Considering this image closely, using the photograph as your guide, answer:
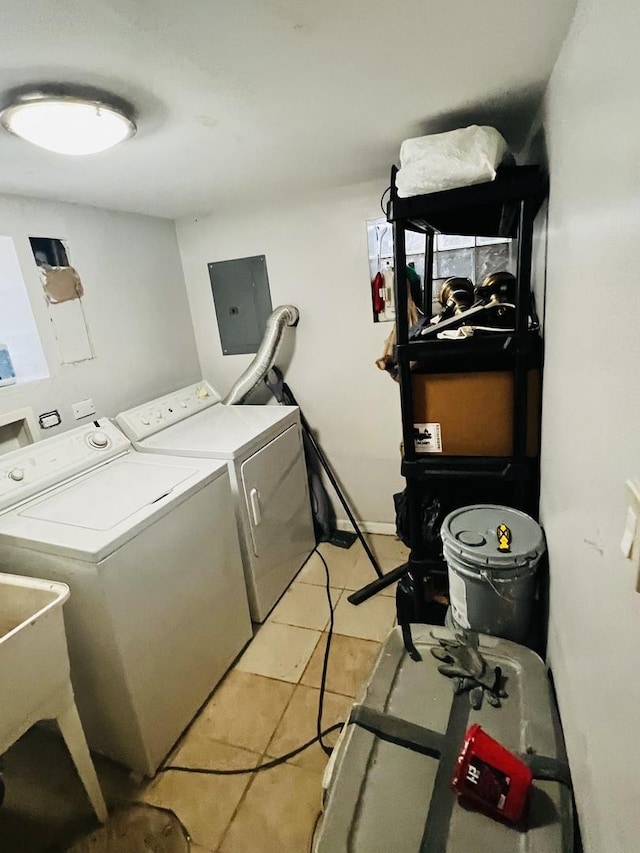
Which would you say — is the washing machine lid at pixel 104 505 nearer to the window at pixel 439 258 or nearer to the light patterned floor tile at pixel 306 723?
the light patterned floor tile at pixel 306 723

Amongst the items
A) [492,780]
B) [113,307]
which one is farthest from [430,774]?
[113,307]

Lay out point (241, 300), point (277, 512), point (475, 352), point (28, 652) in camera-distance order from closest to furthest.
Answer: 1. point (28, 652)
2. point (475, 352)
3. point (277, 512)
4. point (241, 300)

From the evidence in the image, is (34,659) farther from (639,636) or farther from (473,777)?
(639,636)

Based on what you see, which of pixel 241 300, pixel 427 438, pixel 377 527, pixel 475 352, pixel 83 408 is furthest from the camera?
pixel 377 527

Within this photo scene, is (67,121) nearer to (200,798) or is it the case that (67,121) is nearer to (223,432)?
(223,432)

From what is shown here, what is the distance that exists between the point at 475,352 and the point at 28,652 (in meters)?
1.55

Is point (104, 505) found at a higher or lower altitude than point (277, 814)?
higher

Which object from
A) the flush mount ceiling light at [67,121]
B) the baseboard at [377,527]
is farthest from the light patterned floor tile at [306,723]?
the flush mount ceiling light at [67,121]

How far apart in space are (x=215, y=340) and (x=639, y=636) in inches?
103

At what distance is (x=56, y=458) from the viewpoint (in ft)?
5.92

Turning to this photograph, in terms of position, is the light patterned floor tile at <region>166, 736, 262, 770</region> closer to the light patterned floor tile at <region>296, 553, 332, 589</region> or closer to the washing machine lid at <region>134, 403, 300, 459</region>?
the light patterned floor tile at <region>296, 553, 332, 589</region>

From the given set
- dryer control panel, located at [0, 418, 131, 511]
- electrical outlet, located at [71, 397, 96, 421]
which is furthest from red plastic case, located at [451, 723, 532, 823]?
electrical outlet, located at [71, 397, 96, 421]

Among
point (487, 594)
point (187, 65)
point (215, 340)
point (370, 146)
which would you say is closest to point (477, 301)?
point (370, 146)

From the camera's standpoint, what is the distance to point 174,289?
265cm
